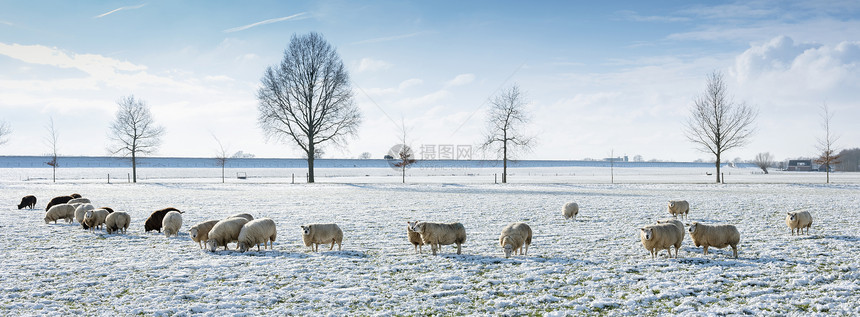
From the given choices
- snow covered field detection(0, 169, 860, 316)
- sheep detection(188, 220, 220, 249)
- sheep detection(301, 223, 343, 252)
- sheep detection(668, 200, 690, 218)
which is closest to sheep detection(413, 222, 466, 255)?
snow covered field detection(0, 169, 860, 316)

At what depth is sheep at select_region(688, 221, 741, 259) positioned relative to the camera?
10.4m

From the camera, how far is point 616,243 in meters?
12.3

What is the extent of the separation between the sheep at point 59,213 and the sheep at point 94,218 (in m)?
3.01

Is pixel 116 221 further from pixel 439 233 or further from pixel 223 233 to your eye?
pixel 439 233

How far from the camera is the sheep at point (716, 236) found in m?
10.4

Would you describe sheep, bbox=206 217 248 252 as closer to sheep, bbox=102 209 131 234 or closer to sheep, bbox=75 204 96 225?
sheep, bbox=102 209 131 234

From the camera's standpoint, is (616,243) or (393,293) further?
(616,243)

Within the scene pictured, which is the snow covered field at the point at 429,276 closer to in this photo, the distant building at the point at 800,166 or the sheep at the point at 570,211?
the sheep at the point at 570,211

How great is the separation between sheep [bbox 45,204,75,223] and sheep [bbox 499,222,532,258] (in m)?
16.8

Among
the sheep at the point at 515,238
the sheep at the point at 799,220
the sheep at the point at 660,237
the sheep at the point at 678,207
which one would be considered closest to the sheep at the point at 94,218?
the sheep at the point at 515,238

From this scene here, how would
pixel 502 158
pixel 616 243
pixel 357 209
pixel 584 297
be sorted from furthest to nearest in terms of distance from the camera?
pixel 502 158 < pixel 357 209 < pixel 616 243 < pixel 584 297

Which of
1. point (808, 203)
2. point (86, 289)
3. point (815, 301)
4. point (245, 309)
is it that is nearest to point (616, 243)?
point (815, 301)

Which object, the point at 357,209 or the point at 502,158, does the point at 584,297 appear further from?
the point at 502,158

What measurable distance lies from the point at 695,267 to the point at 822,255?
366 centimetres
